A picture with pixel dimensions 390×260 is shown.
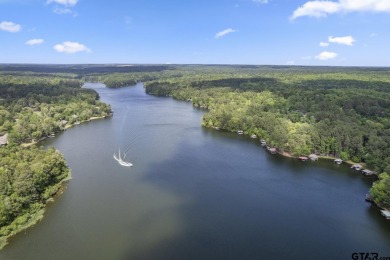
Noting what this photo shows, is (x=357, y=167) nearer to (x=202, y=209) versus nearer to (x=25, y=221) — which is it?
(x=202, y=209)

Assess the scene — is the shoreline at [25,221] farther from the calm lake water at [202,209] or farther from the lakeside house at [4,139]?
the lakeside house at [4,139]

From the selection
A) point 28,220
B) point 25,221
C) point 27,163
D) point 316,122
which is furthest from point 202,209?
point 316,122

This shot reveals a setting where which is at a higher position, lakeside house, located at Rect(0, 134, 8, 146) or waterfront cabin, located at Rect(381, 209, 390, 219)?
lakeside house, located at Rect(0, 134, 8, 146)

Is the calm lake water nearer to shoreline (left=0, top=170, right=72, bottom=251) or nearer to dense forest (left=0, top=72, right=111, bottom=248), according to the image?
shoreline (left=0, top=170, right=72, bottom=251)

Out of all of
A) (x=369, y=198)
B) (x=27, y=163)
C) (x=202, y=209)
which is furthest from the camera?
(x=369, y=198)

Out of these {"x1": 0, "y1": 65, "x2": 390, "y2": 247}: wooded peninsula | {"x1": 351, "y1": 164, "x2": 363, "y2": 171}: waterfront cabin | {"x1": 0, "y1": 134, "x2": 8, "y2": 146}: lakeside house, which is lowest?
{"x1": 351, "y1": 164, "x2": 363, "y2": 171}: waterfront cabin

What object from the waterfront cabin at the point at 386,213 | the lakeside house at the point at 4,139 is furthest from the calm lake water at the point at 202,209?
the lakeside house at the point at 4,139

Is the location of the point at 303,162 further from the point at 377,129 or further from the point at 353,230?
the point at 353,230

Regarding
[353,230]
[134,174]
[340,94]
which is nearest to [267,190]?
[353,230]

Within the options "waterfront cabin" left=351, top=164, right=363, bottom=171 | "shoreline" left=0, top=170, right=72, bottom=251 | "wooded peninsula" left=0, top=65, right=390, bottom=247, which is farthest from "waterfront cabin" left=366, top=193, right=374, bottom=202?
"shoreline" left=0, top=170, right=72, bottom=251
